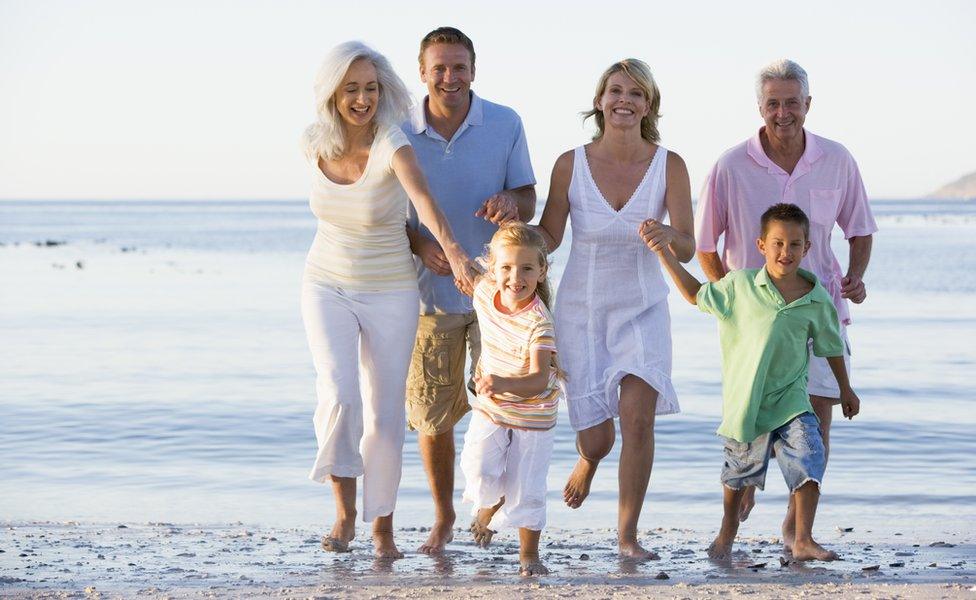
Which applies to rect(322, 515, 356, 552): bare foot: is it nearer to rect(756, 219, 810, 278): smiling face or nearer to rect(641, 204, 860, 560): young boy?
rect(641, 204, 860, 560): young boy

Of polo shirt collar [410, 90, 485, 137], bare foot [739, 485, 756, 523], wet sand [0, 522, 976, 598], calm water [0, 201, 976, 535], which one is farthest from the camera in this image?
calm water [0, 201, 976, 535]

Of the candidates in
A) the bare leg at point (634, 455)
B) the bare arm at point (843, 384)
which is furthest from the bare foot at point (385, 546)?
the bare arm at point (843, 384)

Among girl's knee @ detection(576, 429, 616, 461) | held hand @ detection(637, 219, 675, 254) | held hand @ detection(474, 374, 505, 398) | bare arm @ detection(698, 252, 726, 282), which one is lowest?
girl's knee @ detection(576, 429, 616, 461)

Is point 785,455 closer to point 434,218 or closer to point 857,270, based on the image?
point 857,270

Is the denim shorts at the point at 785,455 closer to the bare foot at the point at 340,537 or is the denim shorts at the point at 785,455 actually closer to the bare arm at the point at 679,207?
the bare arm at the point at 679,207

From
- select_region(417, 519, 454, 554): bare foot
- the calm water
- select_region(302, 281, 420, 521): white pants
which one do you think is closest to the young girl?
select_region(302, 281, 420, 521): white pants

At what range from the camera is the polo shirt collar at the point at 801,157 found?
Result: 5.49 metres

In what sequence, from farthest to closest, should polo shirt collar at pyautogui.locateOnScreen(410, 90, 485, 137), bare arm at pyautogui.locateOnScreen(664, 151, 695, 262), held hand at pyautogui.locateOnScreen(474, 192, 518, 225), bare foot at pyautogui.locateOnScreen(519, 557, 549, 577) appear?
polo shirt collar at pyautogui.locateOnScreen(410, 90, 485, 137), held hand at pyautogui.locateOnScreen(474, 192, 518, 225), bare arm at pyautogui.locateOnScreen(664, 151, 695, 262), bare foot at pyautogui.locateOnScreen(519, 557, 549, 577)

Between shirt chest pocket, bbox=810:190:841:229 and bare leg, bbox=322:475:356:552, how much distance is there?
2227mm

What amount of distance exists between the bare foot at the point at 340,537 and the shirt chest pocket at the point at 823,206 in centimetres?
232

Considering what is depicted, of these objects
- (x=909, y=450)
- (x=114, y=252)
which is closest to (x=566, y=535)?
(x=909, y=450)

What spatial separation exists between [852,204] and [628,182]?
3.40 feet

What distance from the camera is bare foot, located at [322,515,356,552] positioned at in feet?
Answer: 17.6

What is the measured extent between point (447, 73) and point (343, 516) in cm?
191
